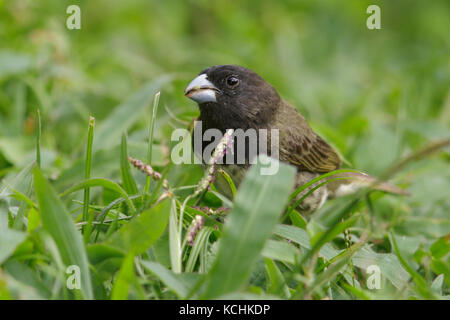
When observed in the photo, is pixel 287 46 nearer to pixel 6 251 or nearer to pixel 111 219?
pixel 111 219

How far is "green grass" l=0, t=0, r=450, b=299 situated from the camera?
1743mm

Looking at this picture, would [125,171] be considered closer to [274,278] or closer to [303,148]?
[274,278]

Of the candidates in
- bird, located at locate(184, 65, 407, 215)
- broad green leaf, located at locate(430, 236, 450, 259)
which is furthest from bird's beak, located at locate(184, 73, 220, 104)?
broad green leaf, located at locate(430, 236, 450, 259)

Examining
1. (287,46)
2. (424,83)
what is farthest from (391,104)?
(287,46)

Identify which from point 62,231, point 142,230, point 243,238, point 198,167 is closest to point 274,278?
point 243,238

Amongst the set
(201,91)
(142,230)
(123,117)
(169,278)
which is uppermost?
(201,91)

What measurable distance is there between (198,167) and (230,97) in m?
0.36

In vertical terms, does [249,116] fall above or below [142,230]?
above

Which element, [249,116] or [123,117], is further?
[123,117]

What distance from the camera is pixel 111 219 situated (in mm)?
2105

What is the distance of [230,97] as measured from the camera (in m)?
2.78

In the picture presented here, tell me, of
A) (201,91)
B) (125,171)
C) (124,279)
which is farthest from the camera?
(201,91)

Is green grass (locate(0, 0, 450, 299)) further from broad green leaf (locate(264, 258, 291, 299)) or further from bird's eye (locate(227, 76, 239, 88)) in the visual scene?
bird's eye (locate(227, 76, 239, 88))
